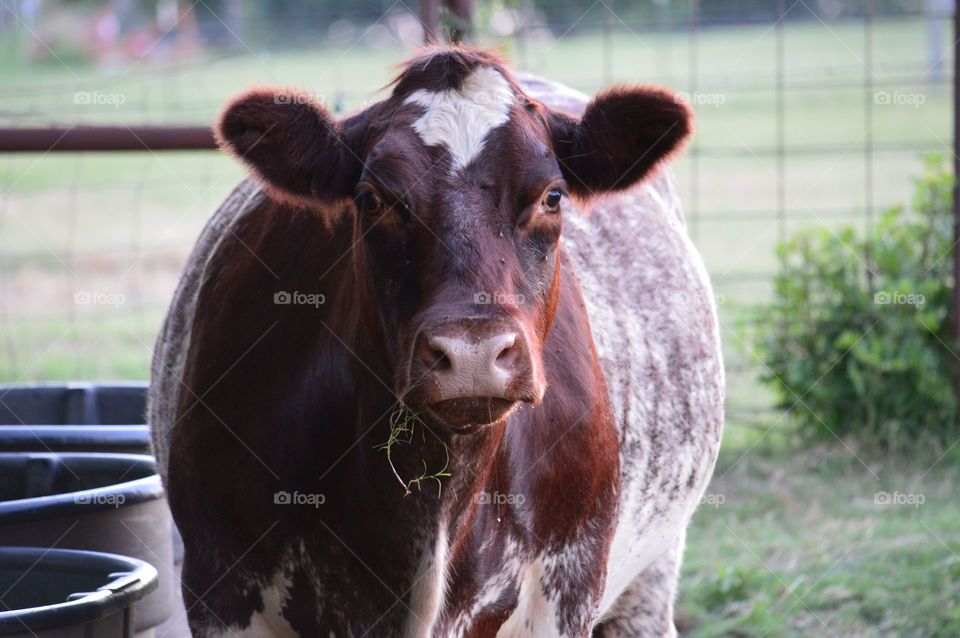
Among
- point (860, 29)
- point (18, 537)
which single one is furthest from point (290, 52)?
point (18, 537)

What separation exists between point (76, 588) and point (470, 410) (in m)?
1.54

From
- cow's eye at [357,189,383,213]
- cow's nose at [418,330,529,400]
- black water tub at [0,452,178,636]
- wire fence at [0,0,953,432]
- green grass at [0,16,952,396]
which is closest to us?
cow's nose at [418,330,529,400]

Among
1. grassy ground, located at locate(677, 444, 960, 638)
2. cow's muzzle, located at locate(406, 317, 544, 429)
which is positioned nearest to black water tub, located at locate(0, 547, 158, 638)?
cow's muzzle, located at locate(406, 317, 544, 429)

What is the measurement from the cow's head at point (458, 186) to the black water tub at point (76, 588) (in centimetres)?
94

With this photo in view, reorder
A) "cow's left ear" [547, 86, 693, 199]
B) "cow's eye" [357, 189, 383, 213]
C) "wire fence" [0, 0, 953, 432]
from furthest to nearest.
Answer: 1. "wire fence" [0, 0, 953, 432]
2. "cow's left ear" [547, 86, 693, 199]
3. "cow's eye" [357, 189, 383, 213]

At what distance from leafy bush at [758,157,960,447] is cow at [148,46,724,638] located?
3.53 meters

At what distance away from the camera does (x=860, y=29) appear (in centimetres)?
2381

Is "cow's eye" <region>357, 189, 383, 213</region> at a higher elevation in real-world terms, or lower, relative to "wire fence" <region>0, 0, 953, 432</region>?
lower

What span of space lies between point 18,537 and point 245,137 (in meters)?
1.41

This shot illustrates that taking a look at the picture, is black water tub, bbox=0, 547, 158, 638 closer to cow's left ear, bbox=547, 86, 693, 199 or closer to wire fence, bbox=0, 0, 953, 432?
cow's left ear, bbox=547, 86, 693, 199

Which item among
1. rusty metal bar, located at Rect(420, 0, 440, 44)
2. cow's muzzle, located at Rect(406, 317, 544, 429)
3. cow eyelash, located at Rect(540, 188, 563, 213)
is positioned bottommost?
cow's muzzle, located at Rect(406, 317, 544, 429)

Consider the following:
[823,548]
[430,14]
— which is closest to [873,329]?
[823,548]

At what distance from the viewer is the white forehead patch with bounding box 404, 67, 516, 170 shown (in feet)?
8.52

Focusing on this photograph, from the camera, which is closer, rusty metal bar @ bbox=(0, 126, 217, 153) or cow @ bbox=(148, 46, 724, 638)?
cow @ bbox=(148, 46, 724, 638)
